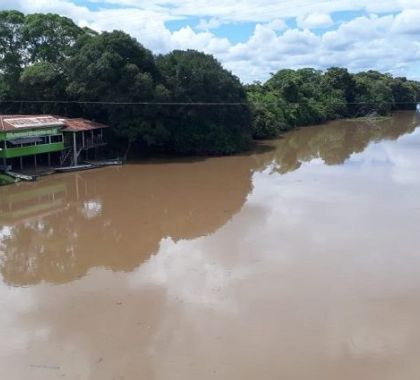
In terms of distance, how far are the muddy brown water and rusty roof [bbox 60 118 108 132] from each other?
3.13 metres

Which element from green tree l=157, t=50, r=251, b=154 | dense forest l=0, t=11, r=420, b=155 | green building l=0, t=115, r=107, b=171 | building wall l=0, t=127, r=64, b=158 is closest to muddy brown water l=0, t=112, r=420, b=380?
building wall l=0, t=127, r=64, b=158

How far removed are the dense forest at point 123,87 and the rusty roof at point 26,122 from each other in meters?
2.36

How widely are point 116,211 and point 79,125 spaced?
29.2ft

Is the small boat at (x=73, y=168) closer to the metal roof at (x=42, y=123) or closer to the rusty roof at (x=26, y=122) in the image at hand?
the metal roof at (x=42, y=123)

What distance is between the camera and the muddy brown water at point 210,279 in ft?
26.2

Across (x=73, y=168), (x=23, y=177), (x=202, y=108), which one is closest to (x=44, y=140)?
(x=73, y=168)

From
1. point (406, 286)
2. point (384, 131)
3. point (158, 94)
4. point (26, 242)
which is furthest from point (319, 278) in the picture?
point (384, 131)

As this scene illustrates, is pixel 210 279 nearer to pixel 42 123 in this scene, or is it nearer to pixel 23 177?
pixel 23 177

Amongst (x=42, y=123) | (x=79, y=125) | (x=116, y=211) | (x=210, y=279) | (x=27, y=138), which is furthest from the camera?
(x=79, y=125)

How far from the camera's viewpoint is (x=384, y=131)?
42.3m

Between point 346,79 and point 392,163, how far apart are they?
29955 millimetres

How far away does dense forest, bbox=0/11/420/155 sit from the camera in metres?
24.9

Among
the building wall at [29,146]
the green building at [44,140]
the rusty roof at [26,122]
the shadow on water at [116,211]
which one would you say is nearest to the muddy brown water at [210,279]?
the shadow on water at [116,211]

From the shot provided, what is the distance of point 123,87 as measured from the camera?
82.0 feet
